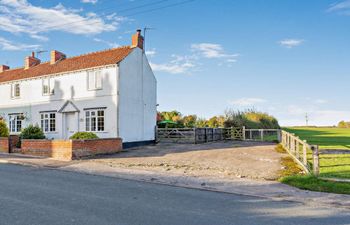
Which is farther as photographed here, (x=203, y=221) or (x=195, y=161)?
(x=195, y=161)

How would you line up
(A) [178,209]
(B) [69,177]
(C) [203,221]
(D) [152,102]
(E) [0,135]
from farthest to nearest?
(D) [152,102]
(E) [0,135]
(B) [69,177]
(A) [178,209]
(C) [203,221]

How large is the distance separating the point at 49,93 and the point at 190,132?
13.2m

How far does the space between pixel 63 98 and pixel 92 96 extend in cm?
361

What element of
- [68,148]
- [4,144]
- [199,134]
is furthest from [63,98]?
[199,134]

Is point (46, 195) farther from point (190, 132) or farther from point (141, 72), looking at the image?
point (190, 132)

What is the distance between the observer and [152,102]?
88.6 feet

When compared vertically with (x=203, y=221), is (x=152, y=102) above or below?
above

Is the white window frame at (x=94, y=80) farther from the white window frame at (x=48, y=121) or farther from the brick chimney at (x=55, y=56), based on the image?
the brick chimney at (x=55, y=56)

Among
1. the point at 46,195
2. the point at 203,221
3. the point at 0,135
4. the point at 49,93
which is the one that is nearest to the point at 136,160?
the point at 46,195

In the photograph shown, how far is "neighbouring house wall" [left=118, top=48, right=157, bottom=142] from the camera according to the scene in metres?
23.1

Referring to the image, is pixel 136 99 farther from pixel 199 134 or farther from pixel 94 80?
pixel 199 134

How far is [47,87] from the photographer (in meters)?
27.4

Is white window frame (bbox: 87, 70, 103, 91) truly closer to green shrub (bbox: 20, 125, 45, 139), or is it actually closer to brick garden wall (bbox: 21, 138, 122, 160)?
green shrub (bbox: 20, 125, 45, 139)

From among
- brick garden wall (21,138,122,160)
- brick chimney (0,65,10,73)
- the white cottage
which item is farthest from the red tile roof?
brick garden wall (21,138,122,160)
